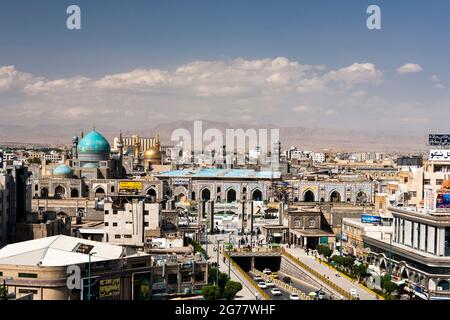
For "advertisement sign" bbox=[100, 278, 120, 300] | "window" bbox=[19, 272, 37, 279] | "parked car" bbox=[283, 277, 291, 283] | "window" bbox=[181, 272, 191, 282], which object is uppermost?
"window" bbox=[19, 272, 37, 279]

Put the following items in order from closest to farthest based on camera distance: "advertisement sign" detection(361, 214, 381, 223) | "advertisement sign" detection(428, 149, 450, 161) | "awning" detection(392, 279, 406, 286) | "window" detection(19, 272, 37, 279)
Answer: "window" detection(19, 272, 37, 279), "awning" detection(392, 279, 406, 286), "advertisement sign" detection(361, 214, 381, 223), "advertisement sign" detection(428, 149, 450, 161)

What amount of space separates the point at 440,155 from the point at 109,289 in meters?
17.9

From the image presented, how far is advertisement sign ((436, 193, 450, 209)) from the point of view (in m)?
20.4

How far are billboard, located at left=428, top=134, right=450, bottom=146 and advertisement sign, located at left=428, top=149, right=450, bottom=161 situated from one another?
484mm

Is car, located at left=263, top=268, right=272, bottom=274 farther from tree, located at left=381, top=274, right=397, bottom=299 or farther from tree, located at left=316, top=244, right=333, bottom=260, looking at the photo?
tree, located at left=381, top=274, right=397, bottom=299

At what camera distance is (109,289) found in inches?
658

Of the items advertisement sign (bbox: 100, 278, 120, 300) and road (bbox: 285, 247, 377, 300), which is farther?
road (bbox: 285, 247, 377, 300)

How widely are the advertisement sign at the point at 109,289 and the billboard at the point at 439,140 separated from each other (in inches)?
696

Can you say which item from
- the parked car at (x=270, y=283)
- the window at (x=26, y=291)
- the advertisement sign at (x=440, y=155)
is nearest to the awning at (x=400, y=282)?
the parked car at (x=270, y=283)

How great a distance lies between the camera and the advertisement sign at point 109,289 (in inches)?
649

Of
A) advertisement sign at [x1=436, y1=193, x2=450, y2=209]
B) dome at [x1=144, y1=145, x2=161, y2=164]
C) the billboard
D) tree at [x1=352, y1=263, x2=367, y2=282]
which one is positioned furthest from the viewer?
dome at [x1=144, y1=145, x2=161, y2=164]

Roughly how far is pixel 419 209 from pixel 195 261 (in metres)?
8.36

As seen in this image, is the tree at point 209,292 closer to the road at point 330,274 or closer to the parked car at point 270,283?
the road at point 330,274

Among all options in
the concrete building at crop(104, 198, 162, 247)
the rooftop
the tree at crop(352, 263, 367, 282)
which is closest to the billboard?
the tree at crop(352, 263, 367, 282)
